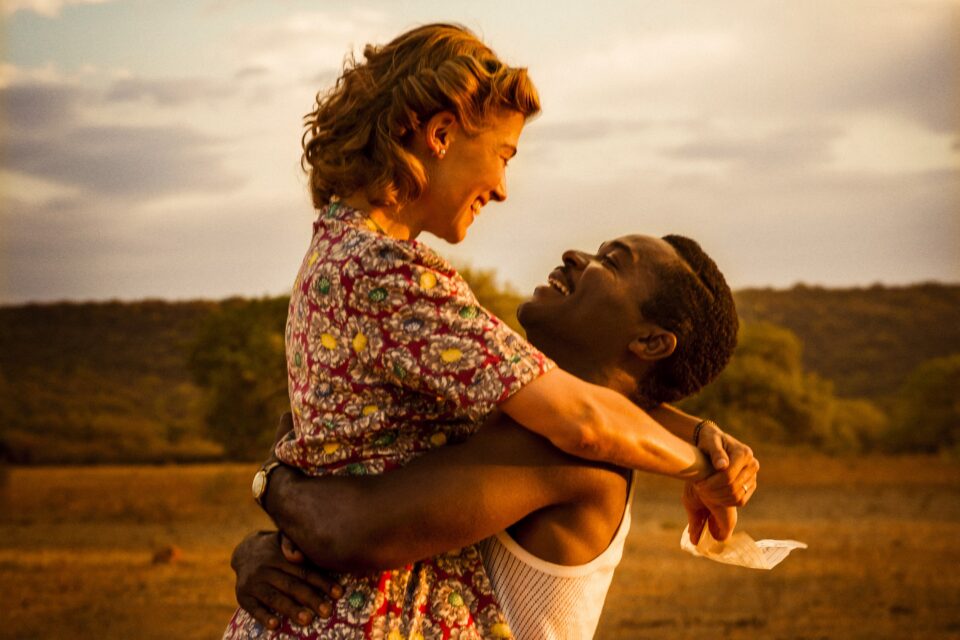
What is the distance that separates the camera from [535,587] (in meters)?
2.75

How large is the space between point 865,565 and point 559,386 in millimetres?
12638

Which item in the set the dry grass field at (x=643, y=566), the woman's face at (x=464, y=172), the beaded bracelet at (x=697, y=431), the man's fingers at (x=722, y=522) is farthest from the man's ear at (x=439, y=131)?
the dry grass field at (x=643, y=566)

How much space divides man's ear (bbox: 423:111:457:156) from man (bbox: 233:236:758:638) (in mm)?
486

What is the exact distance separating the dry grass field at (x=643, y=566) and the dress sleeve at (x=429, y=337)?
8540 millimetres

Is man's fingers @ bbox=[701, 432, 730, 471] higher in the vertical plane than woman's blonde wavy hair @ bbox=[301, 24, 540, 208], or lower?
lower

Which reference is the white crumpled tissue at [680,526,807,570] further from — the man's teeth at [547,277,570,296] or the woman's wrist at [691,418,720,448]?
the man's teeth at [547,277,570,296]

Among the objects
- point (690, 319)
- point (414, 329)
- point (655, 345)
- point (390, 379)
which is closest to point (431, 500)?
point (390, 379)

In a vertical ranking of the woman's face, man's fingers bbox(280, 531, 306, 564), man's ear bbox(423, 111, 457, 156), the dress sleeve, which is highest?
man's ear bbox(423, 111, 457, 156)

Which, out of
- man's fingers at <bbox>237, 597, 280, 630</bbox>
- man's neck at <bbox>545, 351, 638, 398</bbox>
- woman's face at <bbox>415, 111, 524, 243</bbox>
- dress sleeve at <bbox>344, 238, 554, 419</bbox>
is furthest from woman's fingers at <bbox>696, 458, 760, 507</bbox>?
man's fingers at <bbox>237, 597, 280, 630</bbox>

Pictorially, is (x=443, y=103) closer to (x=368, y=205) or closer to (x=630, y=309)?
(x=368, y=205)

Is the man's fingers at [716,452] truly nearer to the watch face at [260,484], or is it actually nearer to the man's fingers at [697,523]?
the man's fingers at [697,523]

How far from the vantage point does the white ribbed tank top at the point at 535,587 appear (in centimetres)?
276

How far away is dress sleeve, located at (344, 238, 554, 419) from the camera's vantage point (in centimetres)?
249

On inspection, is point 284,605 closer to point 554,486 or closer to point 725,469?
point 554,486
